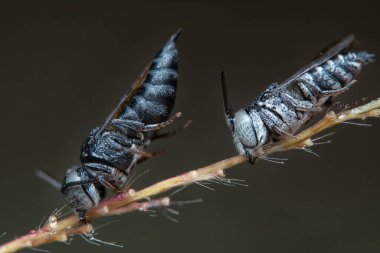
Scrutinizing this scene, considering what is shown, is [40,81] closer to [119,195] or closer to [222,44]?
[222,44]

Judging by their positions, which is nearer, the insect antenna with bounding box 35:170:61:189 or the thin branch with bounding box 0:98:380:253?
the thin branch with bounding box 0:98:380:253

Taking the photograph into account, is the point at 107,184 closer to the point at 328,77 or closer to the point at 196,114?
the point at 328,77

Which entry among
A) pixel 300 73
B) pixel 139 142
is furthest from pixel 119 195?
pixel 300 73

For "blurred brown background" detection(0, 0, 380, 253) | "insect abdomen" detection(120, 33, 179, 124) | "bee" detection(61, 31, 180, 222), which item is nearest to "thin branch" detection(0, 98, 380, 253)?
"bee" detection(61, 31, 180, 222)

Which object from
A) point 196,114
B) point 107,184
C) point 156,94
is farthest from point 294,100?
point 196,114

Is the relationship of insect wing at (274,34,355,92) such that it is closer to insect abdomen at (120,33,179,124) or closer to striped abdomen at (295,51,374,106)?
striped abdomen at (295,51,374,106)

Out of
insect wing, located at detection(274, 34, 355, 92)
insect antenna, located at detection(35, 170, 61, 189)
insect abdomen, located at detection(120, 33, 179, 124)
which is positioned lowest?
insect wing, located at detection(274, 34, 355, 92)
